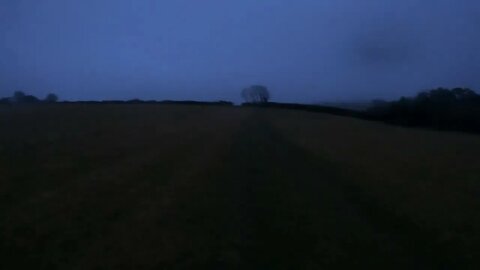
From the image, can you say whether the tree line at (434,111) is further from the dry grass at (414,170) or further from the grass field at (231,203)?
the grass field at (231,203)

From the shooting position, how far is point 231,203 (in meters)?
10.2

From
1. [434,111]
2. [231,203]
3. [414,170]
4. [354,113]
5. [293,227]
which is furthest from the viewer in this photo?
[354,113]

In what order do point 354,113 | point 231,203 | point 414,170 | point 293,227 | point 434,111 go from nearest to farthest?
point 293,227 < point 231,203 < point 414,170 < point 434,111 < point 354,113

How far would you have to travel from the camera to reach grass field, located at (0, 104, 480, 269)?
24.0 feet

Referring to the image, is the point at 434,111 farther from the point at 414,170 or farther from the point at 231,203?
the point at 231,203

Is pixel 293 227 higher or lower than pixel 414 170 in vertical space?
higher

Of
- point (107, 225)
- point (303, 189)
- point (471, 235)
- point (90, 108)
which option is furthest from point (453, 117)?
point (107, 225)

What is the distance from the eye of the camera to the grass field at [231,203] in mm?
7328

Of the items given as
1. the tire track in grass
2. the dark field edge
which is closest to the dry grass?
the tire track in grass

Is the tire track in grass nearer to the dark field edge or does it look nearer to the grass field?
the grass field

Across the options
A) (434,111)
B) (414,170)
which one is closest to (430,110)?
(434,111)

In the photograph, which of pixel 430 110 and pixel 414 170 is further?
pixel 430 110

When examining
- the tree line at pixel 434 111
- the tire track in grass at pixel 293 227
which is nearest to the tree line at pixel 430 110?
the tree line at pixel 434 111

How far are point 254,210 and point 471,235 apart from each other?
3.45m
